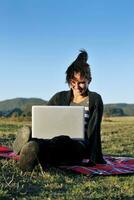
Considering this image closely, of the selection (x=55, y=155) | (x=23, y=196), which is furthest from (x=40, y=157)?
(x=23, y=196)

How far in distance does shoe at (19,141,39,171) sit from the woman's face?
152 centimetres

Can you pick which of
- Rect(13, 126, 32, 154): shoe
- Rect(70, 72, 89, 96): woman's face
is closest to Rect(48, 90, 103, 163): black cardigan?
Rect(70, 72, 89, 96): woman's face

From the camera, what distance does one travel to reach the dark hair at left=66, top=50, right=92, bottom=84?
9.46 m

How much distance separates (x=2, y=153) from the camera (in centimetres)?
1053

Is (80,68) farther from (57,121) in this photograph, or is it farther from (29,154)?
(29,154)

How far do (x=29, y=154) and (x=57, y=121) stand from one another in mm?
909

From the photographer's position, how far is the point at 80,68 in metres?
9.51

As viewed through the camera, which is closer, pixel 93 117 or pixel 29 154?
pixel 29 154

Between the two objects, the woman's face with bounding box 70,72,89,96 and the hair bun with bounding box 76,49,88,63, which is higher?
the hair bun with bounding box 76,49,88,63

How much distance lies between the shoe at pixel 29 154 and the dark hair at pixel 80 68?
157 centimetres

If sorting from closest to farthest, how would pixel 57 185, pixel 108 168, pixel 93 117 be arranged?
pixel 57 185, pixel 108 168, pixel 93 117

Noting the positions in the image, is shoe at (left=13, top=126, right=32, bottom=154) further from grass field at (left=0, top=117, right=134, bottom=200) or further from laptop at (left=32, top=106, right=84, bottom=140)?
grass field at (left=0, top=117, right=134, bottom=200)

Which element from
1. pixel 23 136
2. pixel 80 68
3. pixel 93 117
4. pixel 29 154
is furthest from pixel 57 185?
pixel 80 68

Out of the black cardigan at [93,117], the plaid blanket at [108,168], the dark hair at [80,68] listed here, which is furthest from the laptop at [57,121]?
the dark hair at [80,68]
